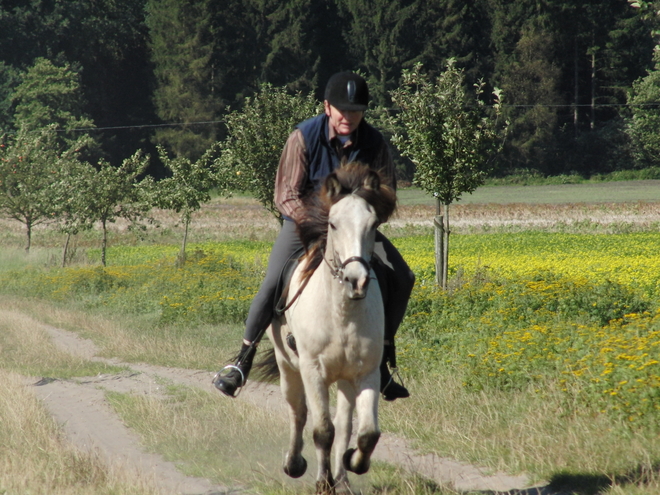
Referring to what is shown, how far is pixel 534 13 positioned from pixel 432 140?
5907 centimetres

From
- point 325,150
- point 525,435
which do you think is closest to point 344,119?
point 325,150

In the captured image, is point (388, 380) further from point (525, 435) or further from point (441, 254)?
point (441, 254)

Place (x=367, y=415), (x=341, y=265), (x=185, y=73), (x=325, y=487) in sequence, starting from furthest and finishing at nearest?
(x=185, y=73), (x=325, y=487), (x=367, y=415), (x=341, y=265)

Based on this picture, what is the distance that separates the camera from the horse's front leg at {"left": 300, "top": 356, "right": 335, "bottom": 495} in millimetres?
4836

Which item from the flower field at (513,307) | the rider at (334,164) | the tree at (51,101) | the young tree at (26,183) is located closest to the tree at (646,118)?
the flower field at (513,307)

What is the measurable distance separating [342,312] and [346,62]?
71.3 m

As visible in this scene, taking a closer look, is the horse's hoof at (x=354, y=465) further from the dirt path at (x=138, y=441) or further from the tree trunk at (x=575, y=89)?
the tree trunk at (x=575, y=89)

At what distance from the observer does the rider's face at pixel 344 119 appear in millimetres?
5191

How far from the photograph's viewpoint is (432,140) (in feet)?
47.0

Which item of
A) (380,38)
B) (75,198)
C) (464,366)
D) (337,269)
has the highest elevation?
(380,38)

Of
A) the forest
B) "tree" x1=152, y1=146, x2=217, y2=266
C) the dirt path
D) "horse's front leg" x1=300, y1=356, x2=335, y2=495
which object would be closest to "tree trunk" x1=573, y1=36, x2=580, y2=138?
the forest

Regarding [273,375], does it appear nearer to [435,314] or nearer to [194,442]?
[194,442]

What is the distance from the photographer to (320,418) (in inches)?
195

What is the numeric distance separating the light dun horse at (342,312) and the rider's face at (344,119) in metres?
0.53
